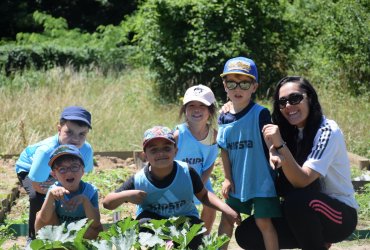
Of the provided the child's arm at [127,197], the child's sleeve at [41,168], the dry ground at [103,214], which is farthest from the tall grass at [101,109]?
the child's arm at [127,197]

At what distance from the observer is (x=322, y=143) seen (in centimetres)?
473

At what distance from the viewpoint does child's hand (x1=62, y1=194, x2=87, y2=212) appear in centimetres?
476

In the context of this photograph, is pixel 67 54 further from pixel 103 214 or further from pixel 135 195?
pixel 135 195

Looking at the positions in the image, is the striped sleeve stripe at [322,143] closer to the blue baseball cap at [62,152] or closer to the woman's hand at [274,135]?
the woman's hand at [274,135]

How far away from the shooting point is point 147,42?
15.4m

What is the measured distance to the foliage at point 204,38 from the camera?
14.6 meters

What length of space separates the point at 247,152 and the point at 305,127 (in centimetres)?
44

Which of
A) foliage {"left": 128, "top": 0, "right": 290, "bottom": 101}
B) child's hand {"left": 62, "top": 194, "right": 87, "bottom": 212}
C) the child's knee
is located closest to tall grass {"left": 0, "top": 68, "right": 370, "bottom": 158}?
foliage {"left": 128, "top": 0, "right": 290, "bottom": 101}

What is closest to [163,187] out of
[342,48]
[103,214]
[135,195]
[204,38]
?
[135,195]

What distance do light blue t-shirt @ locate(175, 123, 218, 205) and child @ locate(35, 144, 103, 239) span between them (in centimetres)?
104

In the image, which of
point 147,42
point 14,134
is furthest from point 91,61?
point 14,134

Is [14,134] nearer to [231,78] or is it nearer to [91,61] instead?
[231,78]

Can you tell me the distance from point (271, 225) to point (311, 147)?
616mm

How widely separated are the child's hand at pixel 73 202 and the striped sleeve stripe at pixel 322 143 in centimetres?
150
